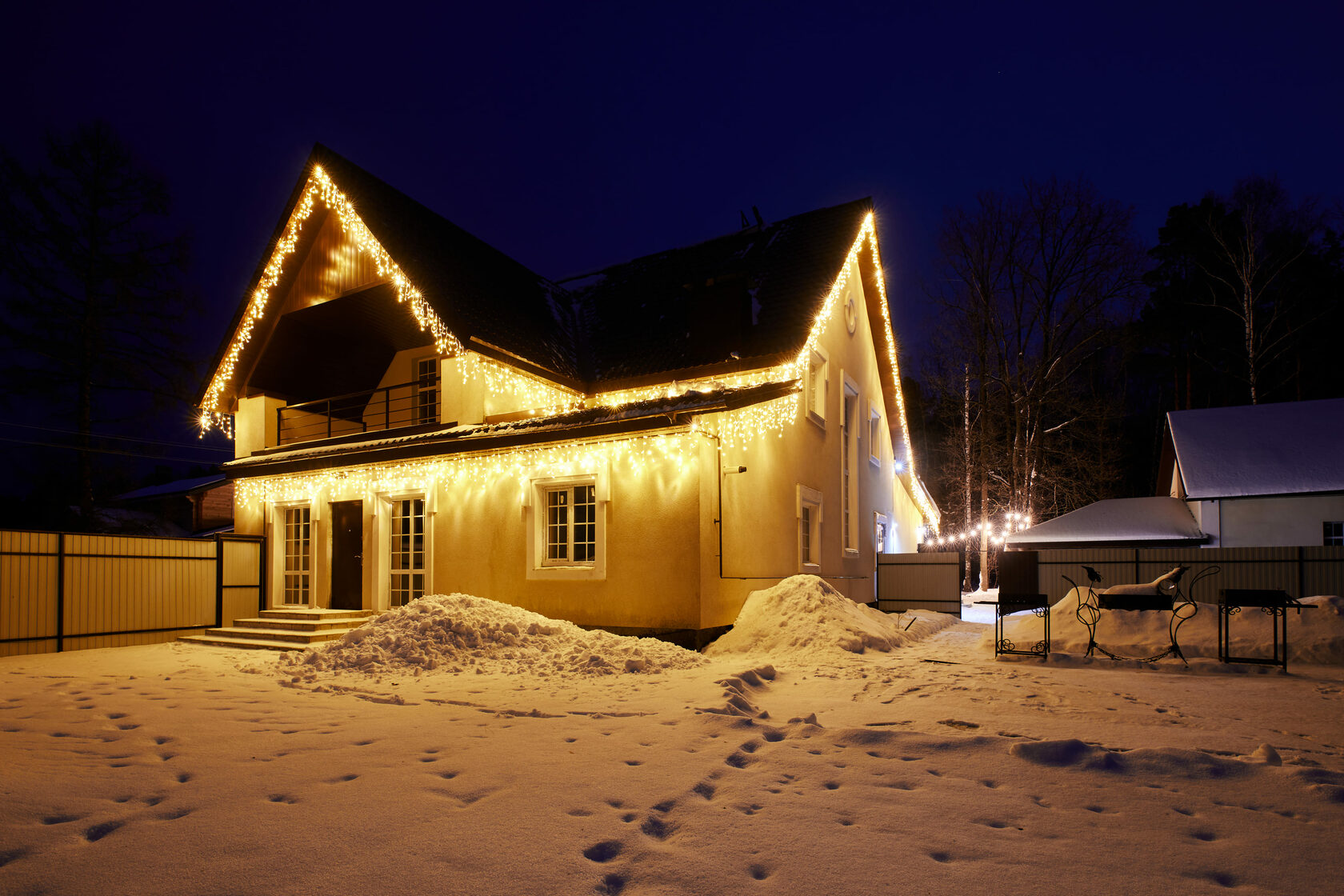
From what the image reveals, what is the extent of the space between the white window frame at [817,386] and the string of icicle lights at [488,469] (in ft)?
12.4

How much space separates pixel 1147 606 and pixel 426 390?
12838 millimetres

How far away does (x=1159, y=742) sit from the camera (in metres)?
5.38

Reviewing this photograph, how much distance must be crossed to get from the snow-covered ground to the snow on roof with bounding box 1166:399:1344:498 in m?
13.5

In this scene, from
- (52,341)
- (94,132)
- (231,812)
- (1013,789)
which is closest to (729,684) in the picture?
(1013,789)

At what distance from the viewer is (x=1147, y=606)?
9.36 m

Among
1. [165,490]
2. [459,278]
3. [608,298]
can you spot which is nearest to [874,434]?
[608,298]

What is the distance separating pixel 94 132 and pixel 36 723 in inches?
957

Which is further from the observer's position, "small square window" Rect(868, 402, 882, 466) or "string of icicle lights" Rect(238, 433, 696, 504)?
"small square window" Rect(868, 402, 882, 466)

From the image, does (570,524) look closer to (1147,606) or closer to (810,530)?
(810,530)

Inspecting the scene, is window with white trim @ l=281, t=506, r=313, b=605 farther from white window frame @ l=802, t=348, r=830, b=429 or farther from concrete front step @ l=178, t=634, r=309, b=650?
Answer: white window frame @ l=802, t=348, r=830, b=429

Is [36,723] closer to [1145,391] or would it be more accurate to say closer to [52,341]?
[52,341]

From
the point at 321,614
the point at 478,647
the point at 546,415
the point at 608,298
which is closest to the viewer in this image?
the point at 478,647

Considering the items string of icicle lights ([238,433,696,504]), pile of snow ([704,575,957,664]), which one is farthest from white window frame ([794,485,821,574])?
string of icicle lights ([238,433,696,504])

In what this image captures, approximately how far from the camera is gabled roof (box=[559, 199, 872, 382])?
13.8 m
